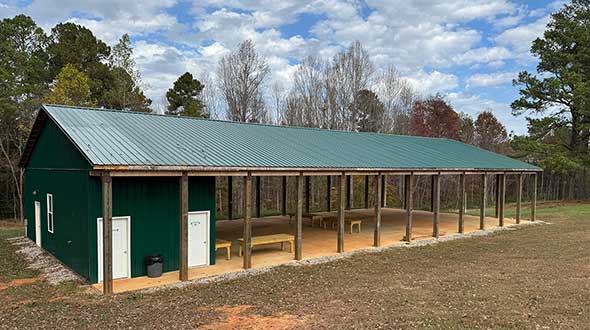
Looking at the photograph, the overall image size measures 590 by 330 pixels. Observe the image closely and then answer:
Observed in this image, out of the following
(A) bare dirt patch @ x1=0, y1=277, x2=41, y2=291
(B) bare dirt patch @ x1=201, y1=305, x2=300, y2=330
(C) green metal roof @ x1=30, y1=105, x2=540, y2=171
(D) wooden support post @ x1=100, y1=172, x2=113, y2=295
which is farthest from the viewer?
(C) green metal roof @ x1=30, y1=105, x2=540, y2=171

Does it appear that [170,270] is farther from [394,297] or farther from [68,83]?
[68,83]

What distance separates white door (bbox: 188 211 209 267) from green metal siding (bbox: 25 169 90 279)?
245 cm

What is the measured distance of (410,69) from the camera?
120ft

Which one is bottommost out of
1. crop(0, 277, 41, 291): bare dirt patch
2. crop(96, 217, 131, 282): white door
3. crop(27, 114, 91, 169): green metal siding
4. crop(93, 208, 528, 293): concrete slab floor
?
crop(93, 208, 528, 293): concrete slab floor

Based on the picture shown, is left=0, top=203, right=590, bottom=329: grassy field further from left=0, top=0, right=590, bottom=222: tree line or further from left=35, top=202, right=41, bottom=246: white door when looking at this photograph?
left=0, top=0, right=590, bottom=222: tree line

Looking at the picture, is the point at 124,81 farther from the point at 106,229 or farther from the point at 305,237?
the point at 106,229

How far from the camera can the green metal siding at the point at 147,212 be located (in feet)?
31.2

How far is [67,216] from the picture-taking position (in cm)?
1082

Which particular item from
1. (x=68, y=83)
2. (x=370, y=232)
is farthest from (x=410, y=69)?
(x=68, y=83)

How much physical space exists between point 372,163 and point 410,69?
25380mm

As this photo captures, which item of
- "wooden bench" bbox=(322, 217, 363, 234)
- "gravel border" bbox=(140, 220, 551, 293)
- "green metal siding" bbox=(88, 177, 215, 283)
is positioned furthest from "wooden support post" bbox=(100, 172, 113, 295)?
"wooden bench" bbox=(322, 217, 363, 234)

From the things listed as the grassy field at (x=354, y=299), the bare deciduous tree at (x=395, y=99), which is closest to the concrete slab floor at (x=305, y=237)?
the grassy field at (x=354, y=299)

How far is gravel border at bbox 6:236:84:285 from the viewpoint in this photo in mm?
9844

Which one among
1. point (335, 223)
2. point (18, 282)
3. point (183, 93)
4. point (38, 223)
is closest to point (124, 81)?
point (183, 93)
